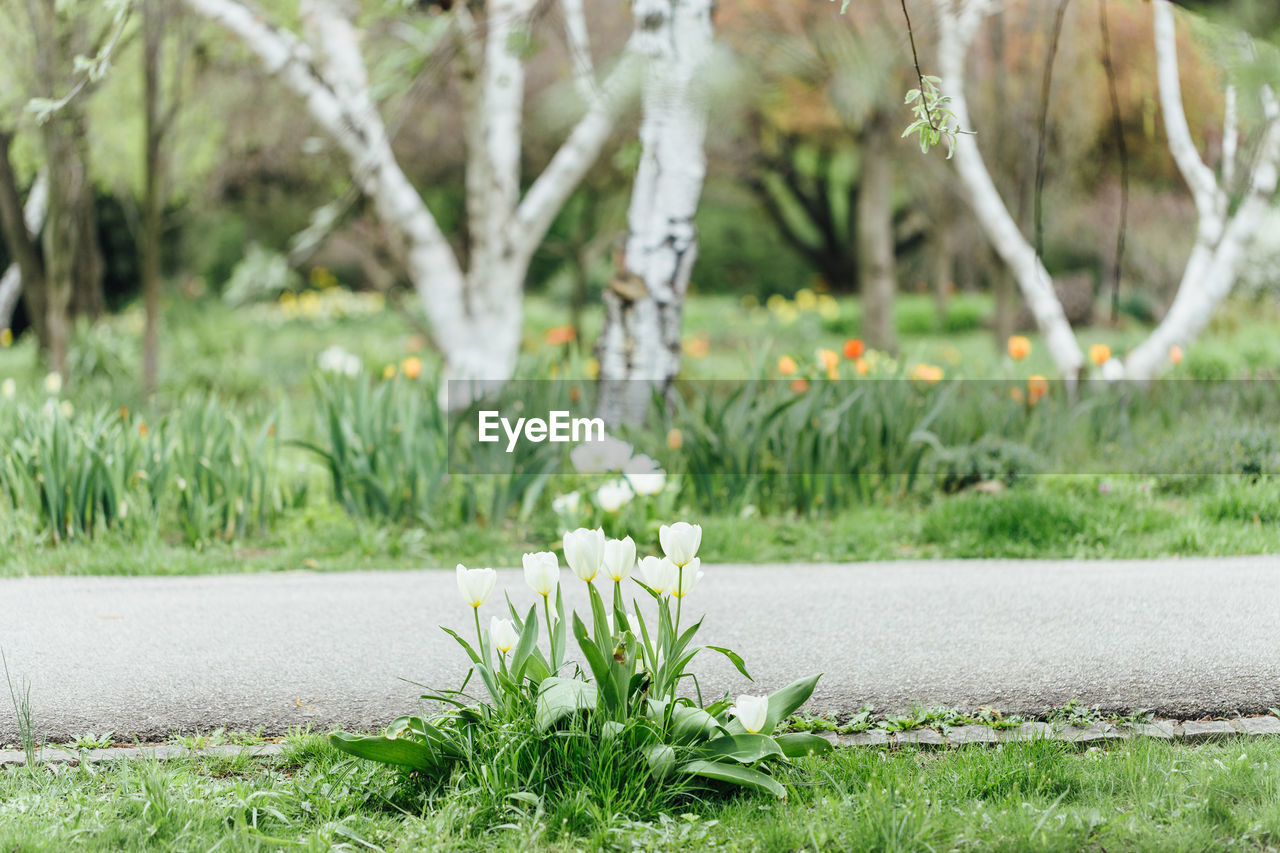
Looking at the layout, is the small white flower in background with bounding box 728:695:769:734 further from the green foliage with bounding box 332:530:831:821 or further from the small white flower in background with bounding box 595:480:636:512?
the small white flower in background with bounding box 595:480:636:512

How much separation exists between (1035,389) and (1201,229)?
2.11 metres

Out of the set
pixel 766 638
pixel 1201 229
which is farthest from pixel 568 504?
pixel 1201 229

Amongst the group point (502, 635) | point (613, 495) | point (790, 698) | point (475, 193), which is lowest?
point (790, 698)

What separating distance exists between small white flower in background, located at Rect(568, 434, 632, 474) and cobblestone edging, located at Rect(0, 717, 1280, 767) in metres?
2.19

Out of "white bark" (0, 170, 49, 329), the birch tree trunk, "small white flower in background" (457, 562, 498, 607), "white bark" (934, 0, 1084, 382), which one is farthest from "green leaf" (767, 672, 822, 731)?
"white bark" (0, 170, 49, 329)

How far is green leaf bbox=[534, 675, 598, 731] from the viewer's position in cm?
236

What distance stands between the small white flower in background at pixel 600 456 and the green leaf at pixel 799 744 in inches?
94.7

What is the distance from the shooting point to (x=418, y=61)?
2.74 metres

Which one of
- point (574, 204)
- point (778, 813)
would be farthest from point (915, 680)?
point (574, 204)

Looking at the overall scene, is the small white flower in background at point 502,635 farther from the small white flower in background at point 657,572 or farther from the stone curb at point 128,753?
the stone curb at point 128,753

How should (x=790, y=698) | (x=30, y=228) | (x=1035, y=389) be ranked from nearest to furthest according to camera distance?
(x=790, y=698) < (x=1035, y=389) < (x=30, y=228)

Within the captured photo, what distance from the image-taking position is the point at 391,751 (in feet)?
7.75

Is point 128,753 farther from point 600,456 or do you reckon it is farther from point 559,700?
A: point 600,456

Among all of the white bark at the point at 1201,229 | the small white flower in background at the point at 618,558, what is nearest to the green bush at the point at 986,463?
the white bark at the point at 1201,229
